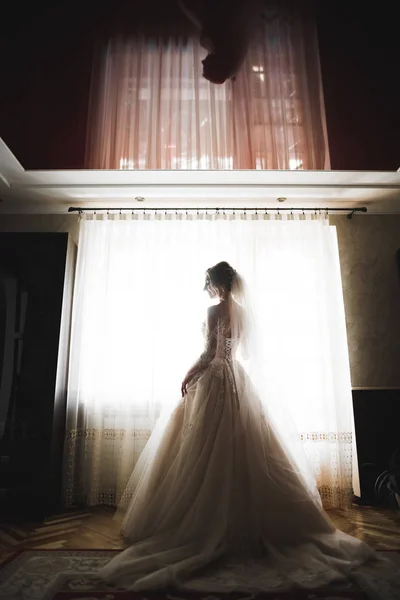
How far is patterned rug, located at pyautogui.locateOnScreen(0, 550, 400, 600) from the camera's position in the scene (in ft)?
4.99

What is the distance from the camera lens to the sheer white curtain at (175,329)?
3.04 metres

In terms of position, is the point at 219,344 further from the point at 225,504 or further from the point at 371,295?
the point at 371,295

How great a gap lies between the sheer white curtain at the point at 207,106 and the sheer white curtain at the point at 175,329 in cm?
68

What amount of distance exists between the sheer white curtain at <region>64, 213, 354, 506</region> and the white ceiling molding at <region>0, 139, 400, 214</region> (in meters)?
0.22

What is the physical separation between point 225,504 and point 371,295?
2.47 meters

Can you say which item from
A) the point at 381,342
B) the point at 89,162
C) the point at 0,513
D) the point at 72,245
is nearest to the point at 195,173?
the point at 89,162

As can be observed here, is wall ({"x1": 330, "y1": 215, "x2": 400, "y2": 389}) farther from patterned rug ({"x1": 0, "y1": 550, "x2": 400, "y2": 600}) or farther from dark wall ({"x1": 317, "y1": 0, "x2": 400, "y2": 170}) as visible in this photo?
patterned rug ({"x1": 0, "y1": 550, "x2": 400, "y2": 600})

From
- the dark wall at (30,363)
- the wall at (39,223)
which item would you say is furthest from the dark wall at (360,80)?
the wall at (39,223)

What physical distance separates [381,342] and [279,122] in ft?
7.16

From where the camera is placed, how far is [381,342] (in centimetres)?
343

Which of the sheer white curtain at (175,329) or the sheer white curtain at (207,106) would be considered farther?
the sheer white curtain at (175,329)

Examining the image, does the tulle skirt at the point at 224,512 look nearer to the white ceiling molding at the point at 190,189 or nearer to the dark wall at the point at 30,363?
the dark wall at the point at 30,363

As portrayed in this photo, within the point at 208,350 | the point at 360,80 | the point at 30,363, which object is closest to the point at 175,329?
the point at 208,350

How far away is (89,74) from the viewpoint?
6.92ft
